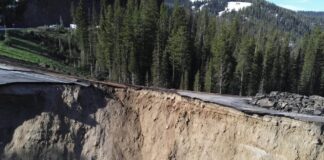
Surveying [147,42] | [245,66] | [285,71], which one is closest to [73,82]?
[147,42]

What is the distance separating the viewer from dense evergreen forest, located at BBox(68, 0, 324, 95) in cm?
6531

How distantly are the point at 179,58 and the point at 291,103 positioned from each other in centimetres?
3389

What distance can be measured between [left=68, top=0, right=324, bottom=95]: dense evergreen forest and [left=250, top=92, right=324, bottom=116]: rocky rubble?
29002mm

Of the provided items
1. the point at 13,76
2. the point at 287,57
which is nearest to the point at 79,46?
the point at 287,57

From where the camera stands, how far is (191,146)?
31266 mm

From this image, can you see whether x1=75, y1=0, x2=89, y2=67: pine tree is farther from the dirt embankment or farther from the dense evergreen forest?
the dirt embankment

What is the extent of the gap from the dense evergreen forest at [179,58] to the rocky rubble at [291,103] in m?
29.0

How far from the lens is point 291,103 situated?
107ft

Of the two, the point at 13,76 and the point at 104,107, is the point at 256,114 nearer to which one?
the point at 104,107

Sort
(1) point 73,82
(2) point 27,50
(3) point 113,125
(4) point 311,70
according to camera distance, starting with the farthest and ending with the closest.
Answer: (4) point 311,70
(2) point 27,50
(1) point 73,82
(3) point 113,125

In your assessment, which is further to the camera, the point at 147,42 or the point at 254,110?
the point at 147,42

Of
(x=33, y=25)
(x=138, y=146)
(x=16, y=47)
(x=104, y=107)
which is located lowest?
(x=138, y=146)

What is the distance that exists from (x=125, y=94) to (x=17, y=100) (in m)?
8.19

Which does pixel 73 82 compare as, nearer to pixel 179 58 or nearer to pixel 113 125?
pixel 113 125
